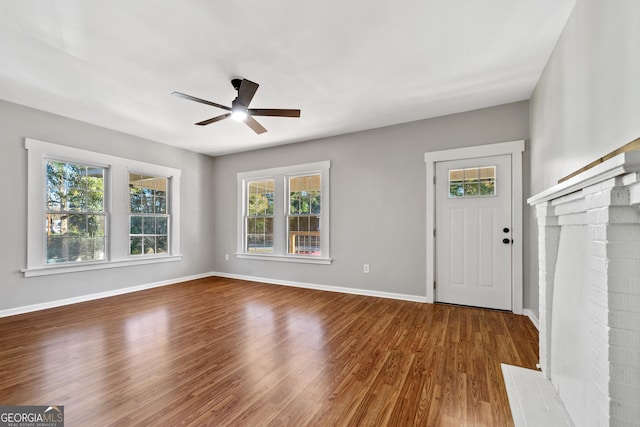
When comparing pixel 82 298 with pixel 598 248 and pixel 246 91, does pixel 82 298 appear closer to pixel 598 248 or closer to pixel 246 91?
pixel 246 91

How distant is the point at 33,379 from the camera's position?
2.01 meters

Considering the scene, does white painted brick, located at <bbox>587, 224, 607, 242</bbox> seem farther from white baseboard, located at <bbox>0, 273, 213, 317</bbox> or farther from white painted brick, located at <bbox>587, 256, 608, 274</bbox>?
white baseboard, located at <bbox>0, 273, 213, 317</bbox>

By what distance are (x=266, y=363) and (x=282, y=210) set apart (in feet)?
10.9

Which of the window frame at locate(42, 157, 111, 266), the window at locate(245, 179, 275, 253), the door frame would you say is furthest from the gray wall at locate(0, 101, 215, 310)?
the door frame

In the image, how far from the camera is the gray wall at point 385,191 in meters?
3.76

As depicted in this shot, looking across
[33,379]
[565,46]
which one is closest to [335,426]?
[33,379]

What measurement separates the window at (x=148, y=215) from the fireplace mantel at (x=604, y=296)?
5501 millimetres

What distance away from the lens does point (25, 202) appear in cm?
357

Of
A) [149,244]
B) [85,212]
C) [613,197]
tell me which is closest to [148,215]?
[149,244]

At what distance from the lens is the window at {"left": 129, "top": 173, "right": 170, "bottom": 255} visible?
4773mm

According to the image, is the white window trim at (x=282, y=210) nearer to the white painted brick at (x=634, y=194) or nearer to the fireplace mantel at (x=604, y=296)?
the fireplace mantel at (x=604, y=296)

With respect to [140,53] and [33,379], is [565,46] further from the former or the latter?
[33,379]

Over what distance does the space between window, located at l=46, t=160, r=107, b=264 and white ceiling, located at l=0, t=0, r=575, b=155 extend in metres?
0.83

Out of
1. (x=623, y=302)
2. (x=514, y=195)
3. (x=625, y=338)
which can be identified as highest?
(x=514, y=195)
